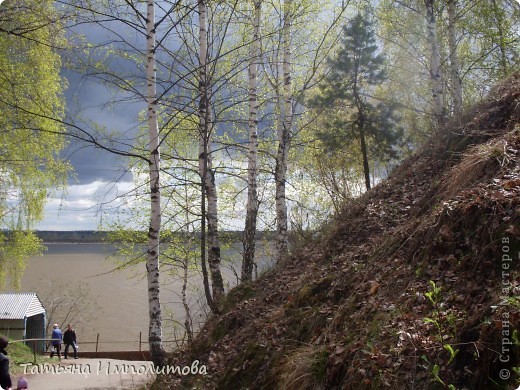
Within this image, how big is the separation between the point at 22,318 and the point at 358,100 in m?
16.6

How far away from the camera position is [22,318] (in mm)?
21156

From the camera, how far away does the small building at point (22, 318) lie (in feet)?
69.5

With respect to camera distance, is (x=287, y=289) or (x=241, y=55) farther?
(x=241, y=55)

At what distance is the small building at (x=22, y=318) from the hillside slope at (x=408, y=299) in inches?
643

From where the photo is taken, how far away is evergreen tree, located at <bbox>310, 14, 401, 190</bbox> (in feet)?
47.4

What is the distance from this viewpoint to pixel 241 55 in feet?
43.2

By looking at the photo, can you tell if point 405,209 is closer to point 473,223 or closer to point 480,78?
point 473,223

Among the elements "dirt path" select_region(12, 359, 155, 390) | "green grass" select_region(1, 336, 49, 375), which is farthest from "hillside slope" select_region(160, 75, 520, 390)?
"green grass" select_region(1, 336, 49, 375)

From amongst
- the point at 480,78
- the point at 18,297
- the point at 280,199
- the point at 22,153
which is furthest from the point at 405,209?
the point at 18,297

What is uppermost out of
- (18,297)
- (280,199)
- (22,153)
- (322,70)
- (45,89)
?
Answer: (322,70)

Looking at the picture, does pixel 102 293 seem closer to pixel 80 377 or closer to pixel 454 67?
pixel 80 377

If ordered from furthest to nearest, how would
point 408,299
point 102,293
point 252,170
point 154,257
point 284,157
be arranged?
point 102,293, point 284,157, point 252,170, point 154,257, point 408,299

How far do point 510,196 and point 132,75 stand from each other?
6.68m

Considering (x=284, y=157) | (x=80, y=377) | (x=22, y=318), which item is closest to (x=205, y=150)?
(x=284, y=157)
